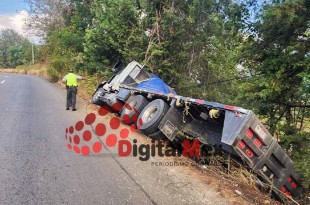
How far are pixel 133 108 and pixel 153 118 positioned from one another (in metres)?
1.82

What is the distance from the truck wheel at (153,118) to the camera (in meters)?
7.13

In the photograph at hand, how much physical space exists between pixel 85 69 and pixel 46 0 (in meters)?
18.6

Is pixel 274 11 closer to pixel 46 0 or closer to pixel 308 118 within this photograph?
pixel 308 118

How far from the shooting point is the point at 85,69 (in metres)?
20.6

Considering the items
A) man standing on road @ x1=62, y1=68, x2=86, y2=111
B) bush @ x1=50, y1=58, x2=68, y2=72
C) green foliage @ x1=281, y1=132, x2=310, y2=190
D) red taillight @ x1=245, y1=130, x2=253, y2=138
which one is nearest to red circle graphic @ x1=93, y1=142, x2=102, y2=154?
red taillight @ x1=245, y1=130, x2=253, y2=138

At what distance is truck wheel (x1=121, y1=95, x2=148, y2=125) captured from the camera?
875 centimetres

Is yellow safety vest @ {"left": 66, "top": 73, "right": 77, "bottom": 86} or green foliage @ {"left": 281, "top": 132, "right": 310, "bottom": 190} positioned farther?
yellow safety vest @ {"left": 66, "top": 73, "right": 77, "bottom": 86}

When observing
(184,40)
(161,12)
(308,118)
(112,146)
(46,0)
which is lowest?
(112,146)

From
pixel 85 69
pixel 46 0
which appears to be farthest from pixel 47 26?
pixel 85 69

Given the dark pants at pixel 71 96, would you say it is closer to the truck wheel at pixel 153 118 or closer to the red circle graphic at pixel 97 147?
the truck wheel at pixel 153 118

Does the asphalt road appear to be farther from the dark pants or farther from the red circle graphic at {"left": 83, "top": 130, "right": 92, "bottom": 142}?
the dark pants

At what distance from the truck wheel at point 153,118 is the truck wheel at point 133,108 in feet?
2.26

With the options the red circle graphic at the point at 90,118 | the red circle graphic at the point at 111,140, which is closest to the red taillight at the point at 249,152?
the red circle graphic at the point at 111,140

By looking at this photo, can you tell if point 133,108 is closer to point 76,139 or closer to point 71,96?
point 76,139
